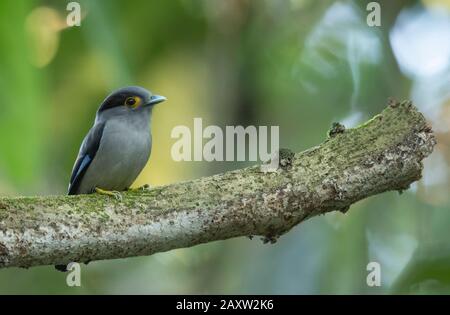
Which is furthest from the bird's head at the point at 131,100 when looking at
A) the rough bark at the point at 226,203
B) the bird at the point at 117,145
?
the rough bark at the point at 226,203

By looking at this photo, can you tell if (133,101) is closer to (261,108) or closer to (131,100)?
(131,100)

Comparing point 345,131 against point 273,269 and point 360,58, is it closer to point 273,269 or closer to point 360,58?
point 273,269

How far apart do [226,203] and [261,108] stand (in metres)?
→ 4.02

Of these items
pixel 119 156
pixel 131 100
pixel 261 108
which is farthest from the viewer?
pixel 261 108

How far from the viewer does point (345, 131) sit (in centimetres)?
456

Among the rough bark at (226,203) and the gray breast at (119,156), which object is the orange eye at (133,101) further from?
the rough bark at (226,203)

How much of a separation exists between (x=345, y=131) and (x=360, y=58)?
4.90 m

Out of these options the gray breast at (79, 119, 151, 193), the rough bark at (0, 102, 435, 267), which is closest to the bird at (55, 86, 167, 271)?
the gray breast at (79, 119, 151, 193)

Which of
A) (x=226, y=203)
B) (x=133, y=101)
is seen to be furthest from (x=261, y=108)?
(x=226, y=203)

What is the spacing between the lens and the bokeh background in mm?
7422

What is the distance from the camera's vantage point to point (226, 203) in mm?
4160

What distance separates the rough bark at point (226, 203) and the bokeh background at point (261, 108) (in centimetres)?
268

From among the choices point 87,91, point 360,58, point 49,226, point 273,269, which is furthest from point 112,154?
point 360,58

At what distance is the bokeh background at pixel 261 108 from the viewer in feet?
24.3
